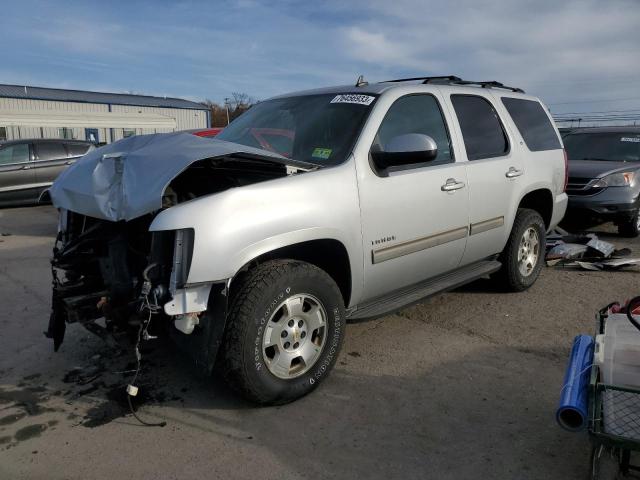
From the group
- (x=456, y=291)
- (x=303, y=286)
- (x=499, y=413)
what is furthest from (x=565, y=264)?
(x=303, y=286)

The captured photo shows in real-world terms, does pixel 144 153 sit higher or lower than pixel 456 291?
higher

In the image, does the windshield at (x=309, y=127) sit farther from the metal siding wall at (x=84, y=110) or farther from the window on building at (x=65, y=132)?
the window on building at (x=65, y=132)

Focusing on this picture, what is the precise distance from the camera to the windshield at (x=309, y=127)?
142 inches

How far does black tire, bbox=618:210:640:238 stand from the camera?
8.20 meters

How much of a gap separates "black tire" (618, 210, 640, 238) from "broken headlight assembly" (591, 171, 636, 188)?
1.70 feet

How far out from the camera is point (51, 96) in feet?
120

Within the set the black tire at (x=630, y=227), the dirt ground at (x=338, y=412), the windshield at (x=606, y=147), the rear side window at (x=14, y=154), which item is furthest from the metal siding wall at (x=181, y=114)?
the dirt ground at (x=338, y=412)

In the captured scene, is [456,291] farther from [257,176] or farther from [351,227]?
[257,176]

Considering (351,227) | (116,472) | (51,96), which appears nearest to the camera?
(116,472)

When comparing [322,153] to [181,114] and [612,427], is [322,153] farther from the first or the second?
[181,114]

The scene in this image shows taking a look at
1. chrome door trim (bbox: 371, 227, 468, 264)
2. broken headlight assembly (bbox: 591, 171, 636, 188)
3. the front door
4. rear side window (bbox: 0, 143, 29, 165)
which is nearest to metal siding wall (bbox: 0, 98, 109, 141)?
rear side window (bbox: 0, 143, 29, 165)

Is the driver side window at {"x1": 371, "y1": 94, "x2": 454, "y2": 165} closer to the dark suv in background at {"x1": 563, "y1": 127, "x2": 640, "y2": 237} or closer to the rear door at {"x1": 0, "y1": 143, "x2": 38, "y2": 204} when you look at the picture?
the dark suv in background at {"x1": 563, "y1": 127, "x2": 640, "y2": 237}

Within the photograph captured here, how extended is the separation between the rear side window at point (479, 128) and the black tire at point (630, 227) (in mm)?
4604

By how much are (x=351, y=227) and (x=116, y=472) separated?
1869mm
